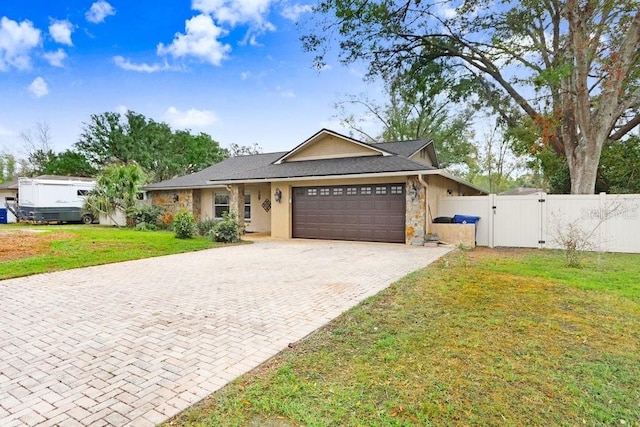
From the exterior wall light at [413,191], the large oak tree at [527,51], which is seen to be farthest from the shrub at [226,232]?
the large oak tree at [527,51]

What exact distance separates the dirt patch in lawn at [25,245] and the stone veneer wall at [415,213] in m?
10.9

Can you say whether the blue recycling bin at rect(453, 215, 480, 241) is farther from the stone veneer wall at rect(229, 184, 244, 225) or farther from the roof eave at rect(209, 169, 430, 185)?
the stone veneer wall at rect(229, 184, 244, 225)

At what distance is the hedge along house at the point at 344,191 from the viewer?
11969 millimetres

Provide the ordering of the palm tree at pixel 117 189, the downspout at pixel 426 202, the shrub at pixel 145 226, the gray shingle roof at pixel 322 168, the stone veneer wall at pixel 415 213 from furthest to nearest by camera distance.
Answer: the palm tree at pixel 117 189 → the shrub at pixel 145 226 → the gray shingle roof at pixel 322 168 → the stone veneer wall at pixel 415 213 → the downspout at pixel 426 202

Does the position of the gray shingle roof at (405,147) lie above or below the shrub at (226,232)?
above

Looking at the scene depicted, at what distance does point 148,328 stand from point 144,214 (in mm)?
15563

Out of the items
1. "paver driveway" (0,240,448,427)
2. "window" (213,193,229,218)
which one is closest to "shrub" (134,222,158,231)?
"window" (213,193,229,218)

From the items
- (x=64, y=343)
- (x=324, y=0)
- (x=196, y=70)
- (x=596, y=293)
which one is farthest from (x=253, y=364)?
(x=196, y=70)

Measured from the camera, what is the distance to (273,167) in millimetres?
15281

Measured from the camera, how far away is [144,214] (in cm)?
1798

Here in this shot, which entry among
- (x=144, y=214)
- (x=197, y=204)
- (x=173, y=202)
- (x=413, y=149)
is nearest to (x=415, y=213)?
(x=413, y=149)

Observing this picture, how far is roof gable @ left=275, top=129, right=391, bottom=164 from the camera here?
14.3 meters

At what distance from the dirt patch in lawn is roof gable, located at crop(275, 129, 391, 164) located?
8943 mm

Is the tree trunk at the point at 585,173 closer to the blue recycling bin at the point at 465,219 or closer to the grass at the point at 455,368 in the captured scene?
the blue recycling bin at the point at 465,219
